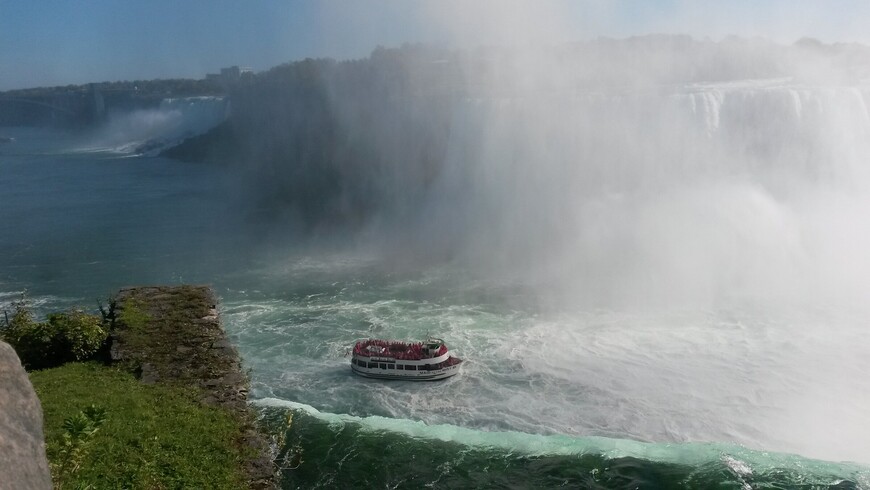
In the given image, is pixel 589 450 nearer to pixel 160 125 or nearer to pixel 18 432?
pixel 18 432

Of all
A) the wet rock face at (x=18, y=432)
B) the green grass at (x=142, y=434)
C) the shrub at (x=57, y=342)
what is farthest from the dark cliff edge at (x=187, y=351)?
the wet rock face at (x=18, y=432)

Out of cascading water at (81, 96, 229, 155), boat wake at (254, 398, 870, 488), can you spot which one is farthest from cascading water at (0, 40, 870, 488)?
cascading water at (81, 96, 229, 155)

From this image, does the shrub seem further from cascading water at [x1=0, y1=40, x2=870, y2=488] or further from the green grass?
cascading water at [x1=0, y1=40, x2=870, y2=488]

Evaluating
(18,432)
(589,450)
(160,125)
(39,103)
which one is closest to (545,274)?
(589,450)

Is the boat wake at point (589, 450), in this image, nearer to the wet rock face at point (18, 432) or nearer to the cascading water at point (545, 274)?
the cascading water at point (545, 274)

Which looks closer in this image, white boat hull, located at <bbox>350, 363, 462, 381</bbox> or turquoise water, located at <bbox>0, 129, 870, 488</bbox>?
turquoise water, located at <bbox>0, 129, 870, 488</bbox>
